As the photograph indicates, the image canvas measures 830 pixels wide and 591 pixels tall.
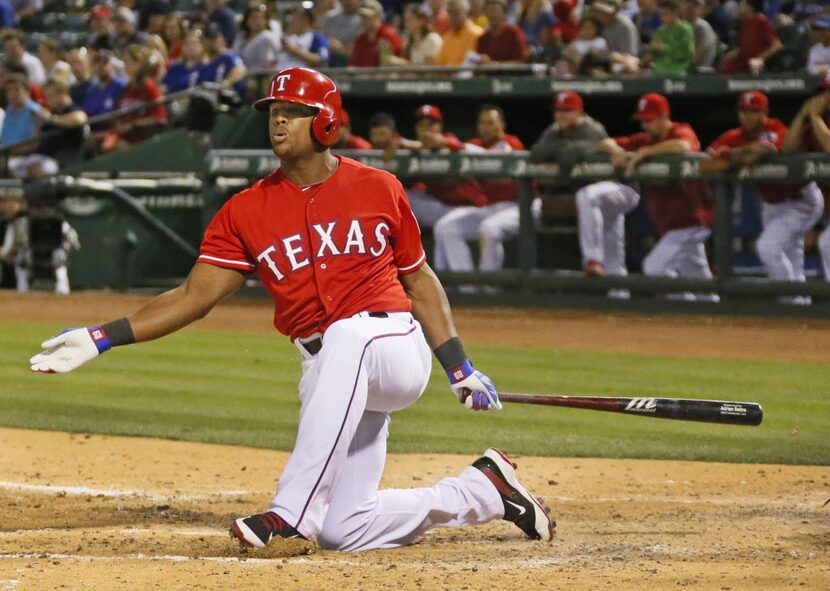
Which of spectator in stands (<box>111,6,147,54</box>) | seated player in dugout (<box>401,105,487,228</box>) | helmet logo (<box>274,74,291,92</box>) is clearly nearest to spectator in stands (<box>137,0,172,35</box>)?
spectator in stands (<box>111,6,147,54</box>)

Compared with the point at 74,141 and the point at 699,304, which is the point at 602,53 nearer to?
the point at 699,304

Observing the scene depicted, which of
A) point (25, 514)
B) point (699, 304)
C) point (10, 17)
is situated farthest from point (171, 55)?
point (25, 514)

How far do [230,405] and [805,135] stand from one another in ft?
17.6

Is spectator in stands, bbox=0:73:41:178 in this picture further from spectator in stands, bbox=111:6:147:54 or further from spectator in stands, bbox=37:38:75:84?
spectator in stands, bbox=111:6:147:54

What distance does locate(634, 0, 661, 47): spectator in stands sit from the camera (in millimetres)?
13961

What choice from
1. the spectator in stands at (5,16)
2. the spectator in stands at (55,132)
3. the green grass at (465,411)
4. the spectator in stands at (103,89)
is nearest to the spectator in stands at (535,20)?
the spectator in stands at (103,89)

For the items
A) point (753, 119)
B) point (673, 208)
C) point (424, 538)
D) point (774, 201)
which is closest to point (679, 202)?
point (673, 208)

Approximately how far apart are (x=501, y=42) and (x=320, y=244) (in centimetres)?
977

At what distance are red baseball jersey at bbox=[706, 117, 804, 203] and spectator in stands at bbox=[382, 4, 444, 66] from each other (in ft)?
13.1

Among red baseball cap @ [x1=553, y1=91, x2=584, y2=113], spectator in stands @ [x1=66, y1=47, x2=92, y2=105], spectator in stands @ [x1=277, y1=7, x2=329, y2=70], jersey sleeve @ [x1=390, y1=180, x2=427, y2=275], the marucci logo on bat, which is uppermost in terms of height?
jersey sleeve @ [x1=390, y1=180, x2=427, y2=275]

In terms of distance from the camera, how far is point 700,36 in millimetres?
13094

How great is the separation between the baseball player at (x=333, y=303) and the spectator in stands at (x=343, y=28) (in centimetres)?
1092

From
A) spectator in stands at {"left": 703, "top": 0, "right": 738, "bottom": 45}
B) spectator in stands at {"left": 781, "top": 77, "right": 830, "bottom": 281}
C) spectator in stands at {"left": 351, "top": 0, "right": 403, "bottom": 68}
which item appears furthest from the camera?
spectator in stands at {"left": 351, "top": 0, "right": 403, "bottom": 68}

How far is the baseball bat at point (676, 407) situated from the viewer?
192 inches
